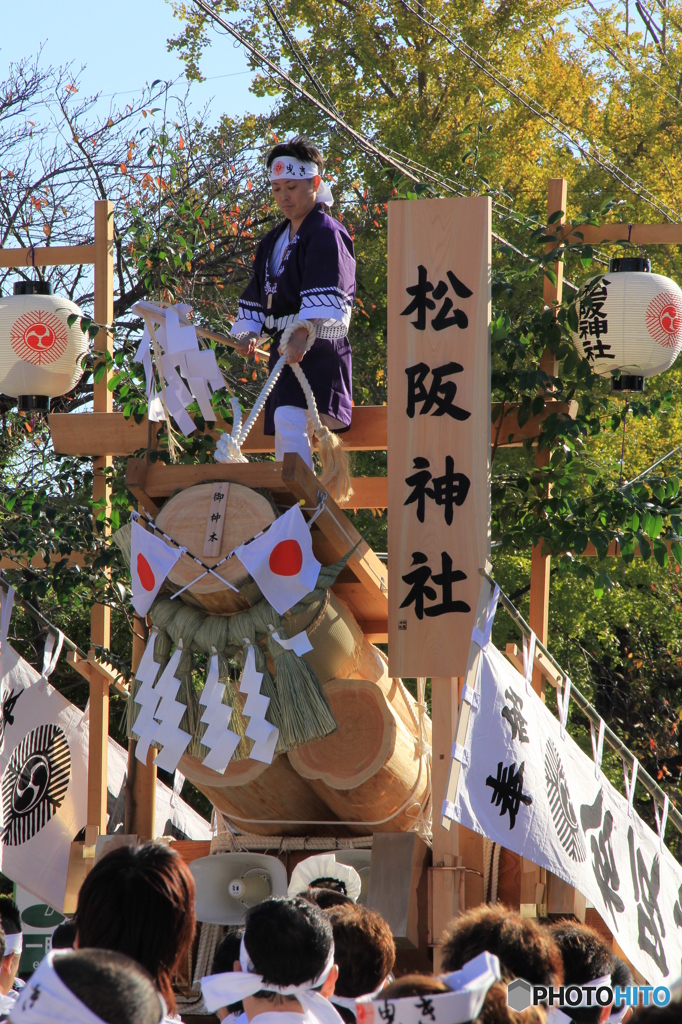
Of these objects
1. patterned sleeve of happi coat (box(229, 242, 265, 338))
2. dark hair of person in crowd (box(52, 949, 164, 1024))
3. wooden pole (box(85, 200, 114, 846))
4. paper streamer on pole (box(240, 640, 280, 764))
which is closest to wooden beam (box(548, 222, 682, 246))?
patterned sleeve of happi coat (box(229, 242, 265, 338))

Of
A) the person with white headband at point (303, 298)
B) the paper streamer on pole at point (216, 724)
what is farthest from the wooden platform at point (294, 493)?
the paper streamer on pole at point (216, 724)

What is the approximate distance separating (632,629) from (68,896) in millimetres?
6610

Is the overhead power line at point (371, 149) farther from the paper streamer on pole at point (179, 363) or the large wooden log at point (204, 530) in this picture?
the large wooden log at point (204, 530)

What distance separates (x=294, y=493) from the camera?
4094 millimetres

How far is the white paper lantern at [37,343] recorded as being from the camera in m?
5.99

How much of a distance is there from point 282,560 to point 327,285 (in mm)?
1165

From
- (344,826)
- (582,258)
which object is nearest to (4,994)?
(344,826)

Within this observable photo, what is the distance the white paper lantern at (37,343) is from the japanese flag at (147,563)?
2137mm

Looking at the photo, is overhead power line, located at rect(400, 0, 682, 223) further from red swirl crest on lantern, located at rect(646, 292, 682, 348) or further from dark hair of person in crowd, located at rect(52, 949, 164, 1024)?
dark hair of person in crowd, located at rect(52, 949, 164, 1024)

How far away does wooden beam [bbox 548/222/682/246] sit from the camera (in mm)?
5637

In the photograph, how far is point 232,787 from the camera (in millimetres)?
4414

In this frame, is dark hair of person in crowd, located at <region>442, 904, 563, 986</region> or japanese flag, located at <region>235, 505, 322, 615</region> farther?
japanese flag, located at <region>235, 505, 322, 615</region>

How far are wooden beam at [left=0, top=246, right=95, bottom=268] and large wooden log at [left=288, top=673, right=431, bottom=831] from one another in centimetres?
305

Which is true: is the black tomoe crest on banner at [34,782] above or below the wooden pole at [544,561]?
below
